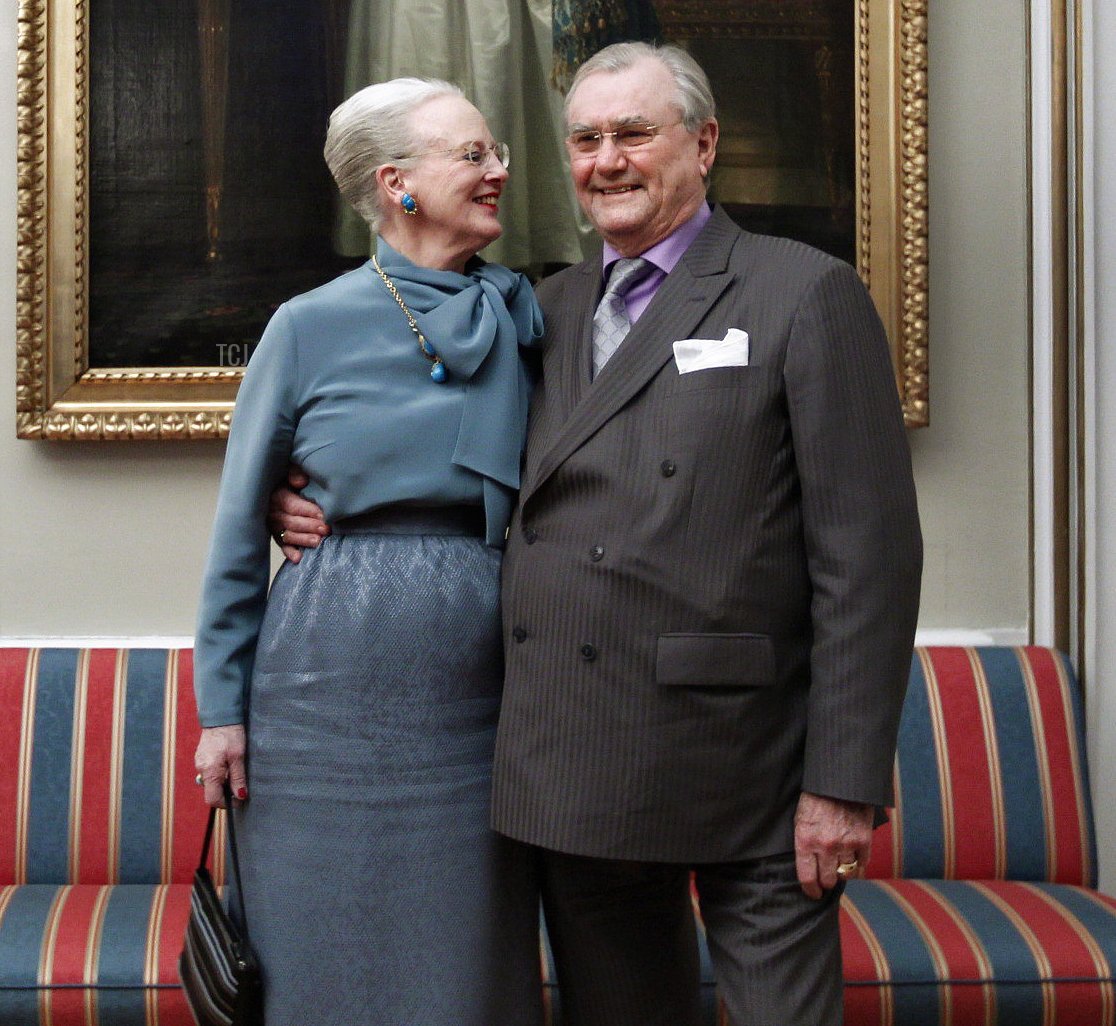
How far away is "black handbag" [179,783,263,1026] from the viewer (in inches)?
76.2

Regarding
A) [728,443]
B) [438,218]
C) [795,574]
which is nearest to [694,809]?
[795,574]

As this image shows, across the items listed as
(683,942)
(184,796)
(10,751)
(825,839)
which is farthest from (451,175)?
(10,751)

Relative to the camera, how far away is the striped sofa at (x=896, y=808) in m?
2.85

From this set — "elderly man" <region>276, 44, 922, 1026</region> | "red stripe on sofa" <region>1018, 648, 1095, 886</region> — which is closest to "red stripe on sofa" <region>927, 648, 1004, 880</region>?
"red stripe on sofa" <region>1018, 648, 1095, 886</region>

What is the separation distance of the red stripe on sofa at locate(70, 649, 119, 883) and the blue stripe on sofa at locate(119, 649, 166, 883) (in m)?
0.04

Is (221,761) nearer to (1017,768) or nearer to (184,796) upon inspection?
(184,796)

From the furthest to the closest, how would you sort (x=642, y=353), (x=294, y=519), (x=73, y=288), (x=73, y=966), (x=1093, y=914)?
(x=73, y=288)
(x=1093, y=914)
(x=73, y=966)
(x=294, y=519)
(x=642, y=353)

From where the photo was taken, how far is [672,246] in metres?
2.08

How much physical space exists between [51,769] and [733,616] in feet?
6.36

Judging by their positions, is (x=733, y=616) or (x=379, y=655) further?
(x=379, y=655)

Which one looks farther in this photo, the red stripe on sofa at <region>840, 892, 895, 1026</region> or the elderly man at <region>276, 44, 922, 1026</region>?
the red stripe on sofa at <region>840, 892, 895, 1026</region>

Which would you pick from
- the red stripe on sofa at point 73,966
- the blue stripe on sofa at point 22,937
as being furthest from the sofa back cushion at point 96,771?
the red stripe on sofa at point 73,966

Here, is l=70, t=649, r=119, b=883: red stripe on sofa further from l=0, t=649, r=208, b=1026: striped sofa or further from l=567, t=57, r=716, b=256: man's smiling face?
l=567, t=57, r=716, b=256: man's smiling face

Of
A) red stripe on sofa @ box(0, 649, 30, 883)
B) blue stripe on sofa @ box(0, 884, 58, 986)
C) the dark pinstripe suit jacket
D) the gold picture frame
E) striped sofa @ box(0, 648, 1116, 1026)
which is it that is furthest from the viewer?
the gold picture frame
